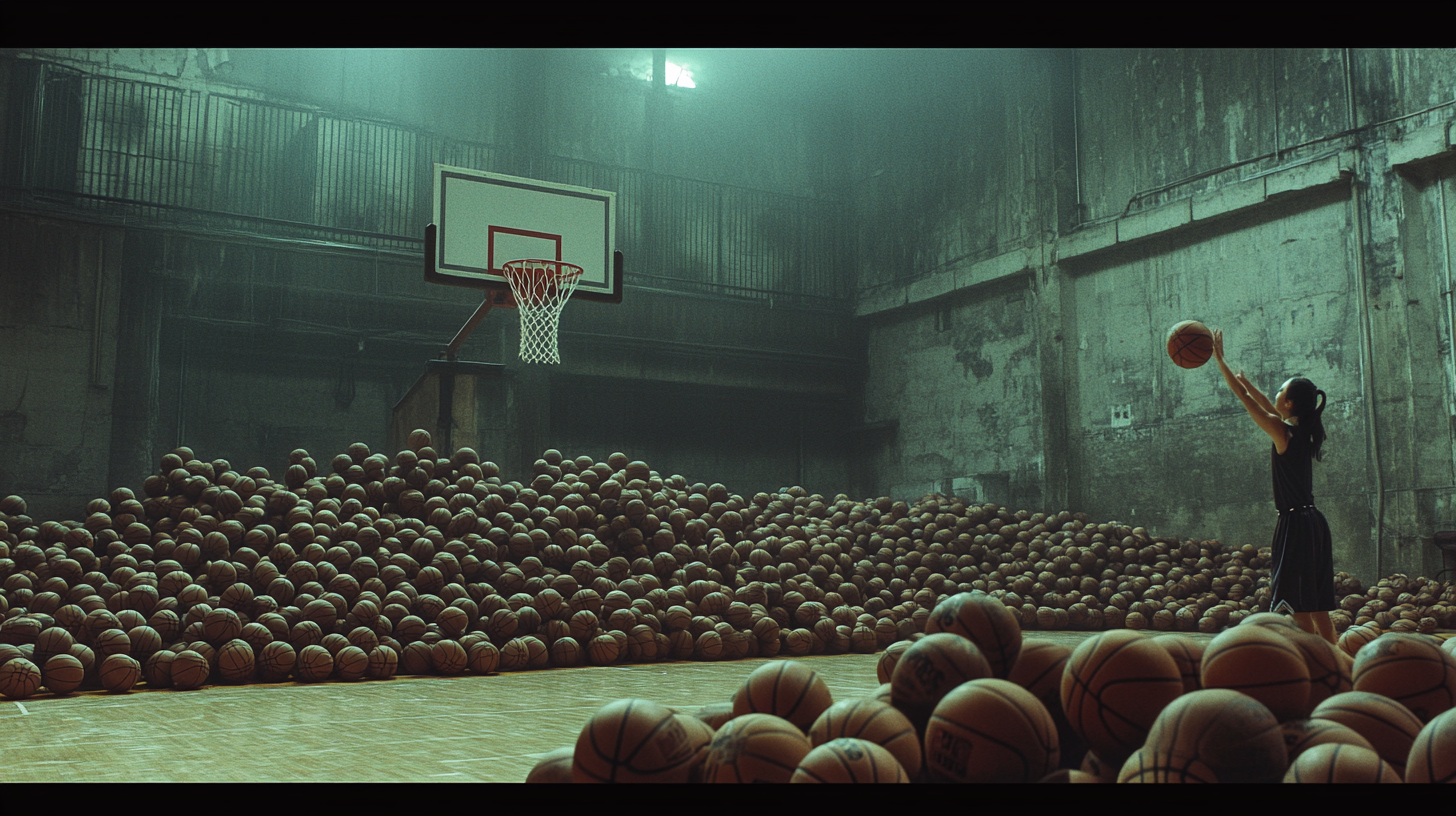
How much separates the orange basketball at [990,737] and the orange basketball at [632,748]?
52cm

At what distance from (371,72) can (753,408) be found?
25.8 ft

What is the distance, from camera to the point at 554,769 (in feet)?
7.25

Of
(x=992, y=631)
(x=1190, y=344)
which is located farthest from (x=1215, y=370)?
(x=992, y=631)

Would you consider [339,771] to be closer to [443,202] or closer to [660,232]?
[443,202]

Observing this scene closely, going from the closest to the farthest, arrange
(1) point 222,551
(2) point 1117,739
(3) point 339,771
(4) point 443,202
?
(2) point 1117,739 → (3) point 339,771 → (1) point 222,551 → (4) point 443,202

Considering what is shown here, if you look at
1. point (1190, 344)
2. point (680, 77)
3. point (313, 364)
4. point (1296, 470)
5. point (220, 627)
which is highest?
point (680, 77)

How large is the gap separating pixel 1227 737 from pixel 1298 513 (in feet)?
14.6

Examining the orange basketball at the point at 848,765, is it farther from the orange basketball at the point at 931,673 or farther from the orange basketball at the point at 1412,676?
the orange basketball at the point at 1412,676

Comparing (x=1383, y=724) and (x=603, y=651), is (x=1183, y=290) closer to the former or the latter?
(x=603, y=651)

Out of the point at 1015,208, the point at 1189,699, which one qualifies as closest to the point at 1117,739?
the point at 1189,699

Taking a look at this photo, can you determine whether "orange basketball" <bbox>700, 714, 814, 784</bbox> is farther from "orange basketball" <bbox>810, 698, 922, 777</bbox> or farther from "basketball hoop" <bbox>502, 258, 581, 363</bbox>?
"basketball hoop" <bbox>502, 258, 581, 363</bbox>

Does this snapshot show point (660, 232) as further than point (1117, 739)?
Yes

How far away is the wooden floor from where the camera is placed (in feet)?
9.75
